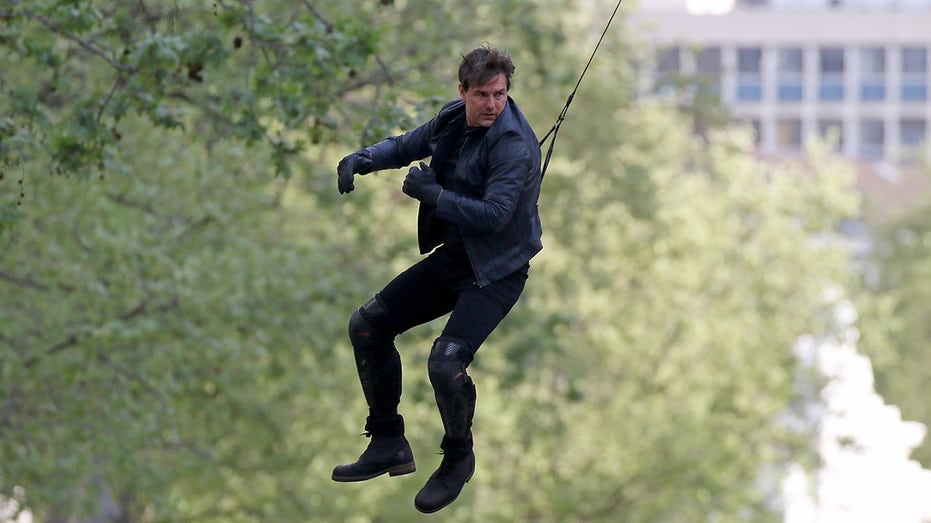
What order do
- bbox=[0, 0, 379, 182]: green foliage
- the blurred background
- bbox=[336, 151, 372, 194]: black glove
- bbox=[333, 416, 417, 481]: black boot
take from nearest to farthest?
bbox=[336, 151, 372, 194]: black glove → bbox=[333, 416, 417, 481]: black boot → bbox=[0, 0, 379, 182]: green foliage → the blurred background

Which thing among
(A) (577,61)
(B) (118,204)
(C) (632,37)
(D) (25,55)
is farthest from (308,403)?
(D) (25,55)

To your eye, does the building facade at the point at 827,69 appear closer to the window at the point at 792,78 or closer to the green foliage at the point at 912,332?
the window at the point at 792,78

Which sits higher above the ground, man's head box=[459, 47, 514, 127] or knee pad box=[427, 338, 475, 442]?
man's head box=[459, 47, 514, 127]

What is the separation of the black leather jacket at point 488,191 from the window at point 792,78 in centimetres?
10040

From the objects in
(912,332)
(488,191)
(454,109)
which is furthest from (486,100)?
(912,332)

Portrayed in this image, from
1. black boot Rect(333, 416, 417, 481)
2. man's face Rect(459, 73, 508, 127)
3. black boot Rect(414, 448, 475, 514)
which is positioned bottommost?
black boot Rect(414, 448, 475, 514)

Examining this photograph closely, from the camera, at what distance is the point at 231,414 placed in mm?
23969

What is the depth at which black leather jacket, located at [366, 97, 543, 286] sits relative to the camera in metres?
7.95

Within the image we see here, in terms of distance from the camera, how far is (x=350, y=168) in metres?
8.23

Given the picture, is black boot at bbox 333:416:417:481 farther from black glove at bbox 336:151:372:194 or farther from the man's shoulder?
the man's shoulder

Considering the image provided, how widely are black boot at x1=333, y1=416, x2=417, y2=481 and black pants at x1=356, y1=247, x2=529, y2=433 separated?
57 mm

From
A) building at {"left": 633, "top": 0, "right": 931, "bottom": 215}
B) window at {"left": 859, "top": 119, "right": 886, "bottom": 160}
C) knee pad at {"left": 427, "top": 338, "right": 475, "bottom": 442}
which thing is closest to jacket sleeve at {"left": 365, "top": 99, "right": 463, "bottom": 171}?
knee pad at {"left": 427, "top": 338, "right": 475, "bottom": 442}

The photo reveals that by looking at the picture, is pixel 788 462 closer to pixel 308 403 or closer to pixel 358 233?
pixel 308 403

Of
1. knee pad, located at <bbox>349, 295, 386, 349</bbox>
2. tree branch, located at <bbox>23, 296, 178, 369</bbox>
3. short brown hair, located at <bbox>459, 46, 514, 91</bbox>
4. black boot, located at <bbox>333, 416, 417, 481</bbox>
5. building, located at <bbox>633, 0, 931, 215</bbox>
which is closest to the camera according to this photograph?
short brown hair, located at <bbox>459, 46, 514, 91</bbox>
